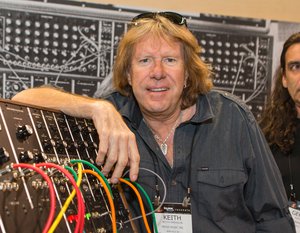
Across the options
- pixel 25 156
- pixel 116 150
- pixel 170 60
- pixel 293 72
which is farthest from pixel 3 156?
pixel 293 72

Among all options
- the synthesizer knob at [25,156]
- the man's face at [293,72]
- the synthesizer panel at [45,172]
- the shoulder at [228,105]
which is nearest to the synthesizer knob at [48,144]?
the synthesizer panel at [45,172]

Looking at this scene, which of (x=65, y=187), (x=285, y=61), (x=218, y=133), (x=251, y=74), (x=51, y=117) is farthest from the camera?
(x=251, y=74)

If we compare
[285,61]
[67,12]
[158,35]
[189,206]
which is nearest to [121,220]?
[189,206]

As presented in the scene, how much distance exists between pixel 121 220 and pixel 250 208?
2.01ft

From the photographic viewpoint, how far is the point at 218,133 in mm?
1623

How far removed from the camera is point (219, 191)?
1546 mm

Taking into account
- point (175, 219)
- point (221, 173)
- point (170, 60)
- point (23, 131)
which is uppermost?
point (170, 60)

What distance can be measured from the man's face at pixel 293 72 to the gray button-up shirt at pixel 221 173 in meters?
0.59

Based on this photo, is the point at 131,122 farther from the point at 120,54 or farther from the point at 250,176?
the point at 250,176

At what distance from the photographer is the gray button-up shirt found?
5.03 ft

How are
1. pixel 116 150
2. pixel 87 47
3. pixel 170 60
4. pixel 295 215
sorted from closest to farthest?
pixel 116 150
pixel 170 60
pixel 295 215
pixel 87 47

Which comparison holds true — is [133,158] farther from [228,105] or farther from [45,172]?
[228,105]

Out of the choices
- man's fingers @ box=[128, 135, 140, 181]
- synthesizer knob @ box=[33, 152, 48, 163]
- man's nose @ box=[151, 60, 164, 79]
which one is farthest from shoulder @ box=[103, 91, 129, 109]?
synthesizer knob @ box=[33, 152, 48, 163]

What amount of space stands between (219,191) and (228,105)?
1.14 feet
